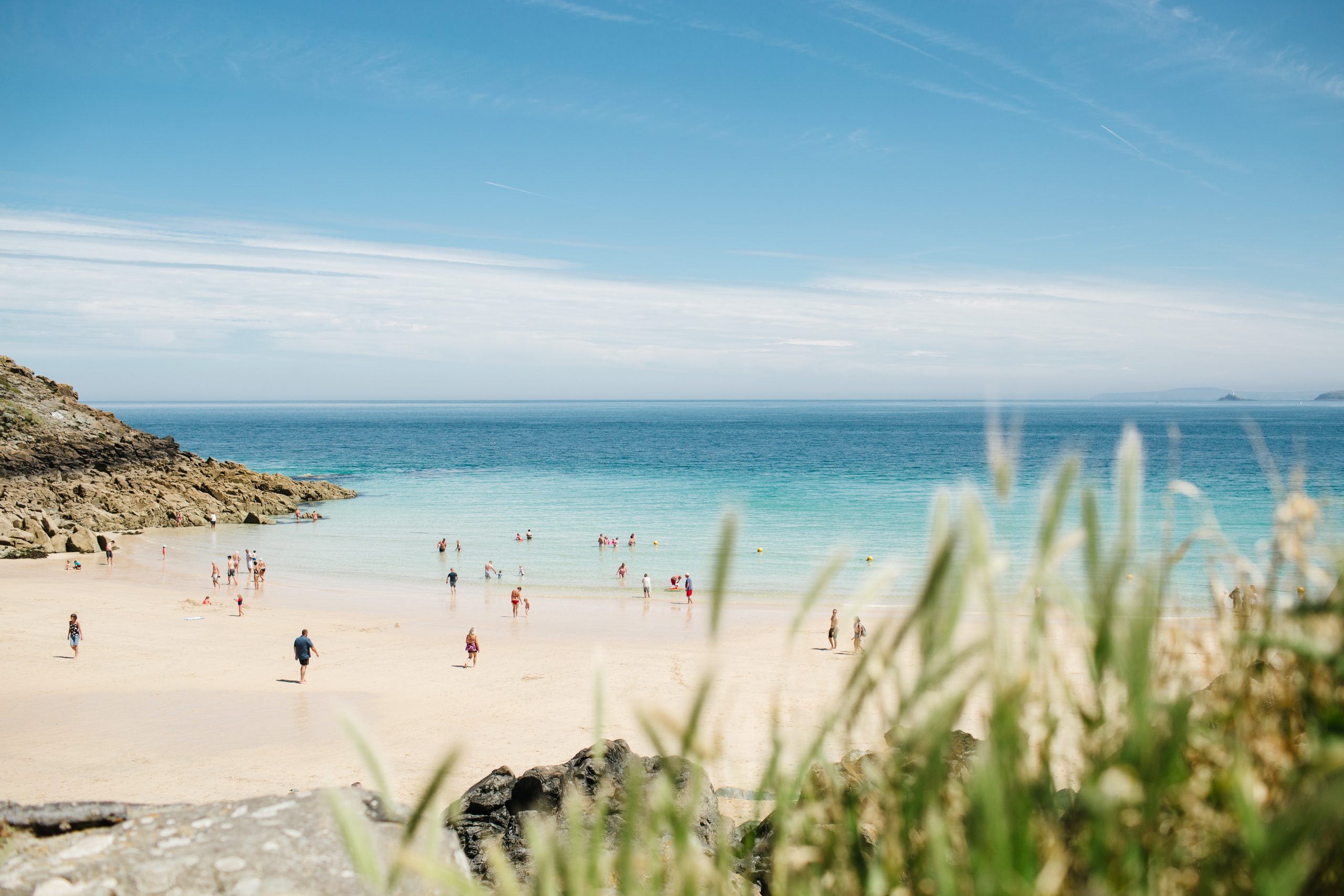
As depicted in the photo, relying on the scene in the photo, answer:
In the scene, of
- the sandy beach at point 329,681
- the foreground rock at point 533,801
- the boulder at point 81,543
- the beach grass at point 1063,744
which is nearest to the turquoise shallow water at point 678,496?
the beach grass at point 1063,744

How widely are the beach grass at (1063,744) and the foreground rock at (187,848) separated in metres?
2.16

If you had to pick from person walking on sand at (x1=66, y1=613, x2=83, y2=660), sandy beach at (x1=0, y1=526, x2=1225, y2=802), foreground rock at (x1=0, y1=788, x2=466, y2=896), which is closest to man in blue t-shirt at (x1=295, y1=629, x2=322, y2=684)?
sandy beach at (x1=0, y1=526, x2=1225, y2=802)

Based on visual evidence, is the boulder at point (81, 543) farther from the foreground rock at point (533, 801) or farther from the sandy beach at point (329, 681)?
the foreground rock at point (533, 801)

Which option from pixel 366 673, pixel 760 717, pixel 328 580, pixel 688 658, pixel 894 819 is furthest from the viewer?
pixel 328 580

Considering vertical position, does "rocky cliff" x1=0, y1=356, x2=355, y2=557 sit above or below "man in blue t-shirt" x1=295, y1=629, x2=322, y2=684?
above

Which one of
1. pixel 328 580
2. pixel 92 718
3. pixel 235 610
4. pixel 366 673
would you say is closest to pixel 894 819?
pixel 92 718

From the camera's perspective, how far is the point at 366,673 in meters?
20.8

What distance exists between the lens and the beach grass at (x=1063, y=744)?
1.16 meters

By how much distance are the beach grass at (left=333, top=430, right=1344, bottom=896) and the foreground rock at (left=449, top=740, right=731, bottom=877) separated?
4815 mm

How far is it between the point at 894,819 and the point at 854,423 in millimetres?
190721

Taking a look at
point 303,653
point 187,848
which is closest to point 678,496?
point 303,653

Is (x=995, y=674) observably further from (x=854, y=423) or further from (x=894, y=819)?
(x=854, y=423)

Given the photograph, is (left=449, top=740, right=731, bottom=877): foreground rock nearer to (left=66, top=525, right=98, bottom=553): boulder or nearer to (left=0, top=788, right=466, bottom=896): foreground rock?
(left=0, top=788, right=466, bottom=896): foreground rock

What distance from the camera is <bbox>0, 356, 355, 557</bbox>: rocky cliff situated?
40.2m
